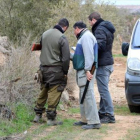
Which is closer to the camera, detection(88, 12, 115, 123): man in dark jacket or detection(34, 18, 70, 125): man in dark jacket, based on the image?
detection(34, 18, 70, 125): man in dark jacket

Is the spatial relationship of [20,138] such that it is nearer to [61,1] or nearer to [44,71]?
[44,71]

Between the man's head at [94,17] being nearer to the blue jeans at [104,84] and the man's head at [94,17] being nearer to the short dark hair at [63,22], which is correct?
the short dark hair at [63,22]

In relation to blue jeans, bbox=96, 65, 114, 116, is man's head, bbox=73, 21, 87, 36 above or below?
above

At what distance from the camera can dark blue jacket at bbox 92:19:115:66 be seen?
24.6 ft

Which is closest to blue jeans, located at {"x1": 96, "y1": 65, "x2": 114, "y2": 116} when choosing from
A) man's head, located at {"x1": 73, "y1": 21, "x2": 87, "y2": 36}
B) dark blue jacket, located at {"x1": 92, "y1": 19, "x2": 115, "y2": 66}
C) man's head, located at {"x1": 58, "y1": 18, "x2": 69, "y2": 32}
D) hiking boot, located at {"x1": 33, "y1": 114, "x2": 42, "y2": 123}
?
dark blue jacket, located at {"x1": 92, "y1": 19, "x2": 115, "y2": 66}

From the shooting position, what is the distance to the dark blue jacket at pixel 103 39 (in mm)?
7484

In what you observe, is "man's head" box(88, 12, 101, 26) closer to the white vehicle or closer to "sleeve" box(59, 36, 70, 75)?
"sleeve" box(59, 36, 70, 75)

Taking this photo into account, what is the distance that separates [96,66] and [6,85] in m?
1.91

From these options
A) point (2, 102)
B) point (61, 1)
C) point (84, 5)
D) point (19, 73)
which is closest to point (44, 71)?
point (2, 102)

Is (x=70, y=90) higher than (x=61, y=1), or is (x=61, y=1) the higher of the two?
(x=61, y=1)

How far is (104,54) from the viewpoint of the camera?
7586 millimetres

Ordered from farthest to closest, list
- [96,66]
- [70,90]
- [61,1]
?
[61,1] < [70,90] < [96,66]

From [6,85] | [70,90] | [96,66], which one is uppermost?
[96,66]

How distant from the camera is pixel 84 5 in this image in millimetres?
22438
